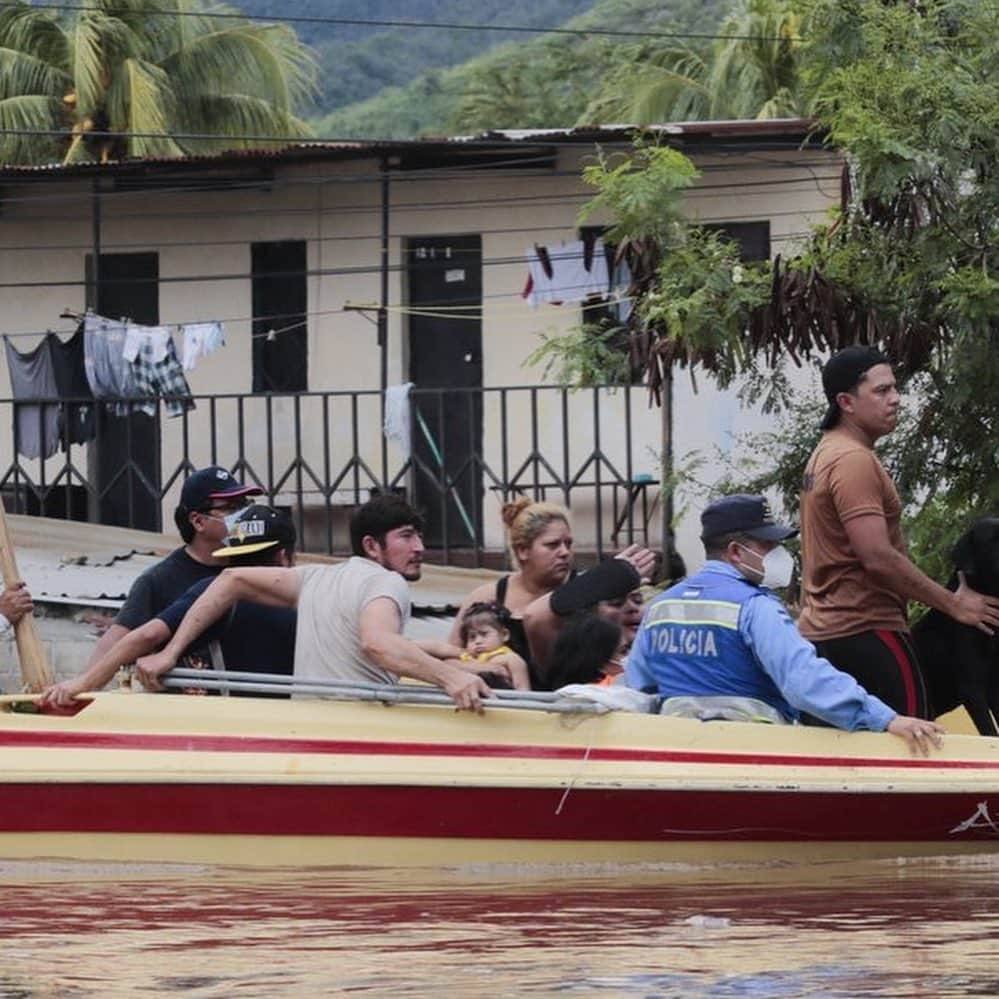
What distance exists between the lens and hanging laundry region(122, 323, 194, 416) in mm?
17828

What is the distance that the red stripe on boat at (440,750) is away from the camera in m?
7.70

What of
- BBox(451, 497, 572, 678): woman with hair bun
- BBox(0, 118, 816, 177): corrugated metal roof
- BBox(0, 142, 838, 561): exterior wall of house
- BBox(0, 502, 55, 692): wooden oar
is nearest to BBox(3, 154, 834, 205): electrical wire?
BBox(0, 142, 838, 561): exterior wall of house

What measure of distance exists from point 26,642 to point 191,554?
704 millimetres

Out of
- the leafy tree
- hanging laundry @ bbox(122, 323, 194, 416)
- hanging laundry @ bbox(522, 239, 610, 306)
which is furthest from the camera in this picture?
hanging laundry @ bbox(122, 323, 194, 416)

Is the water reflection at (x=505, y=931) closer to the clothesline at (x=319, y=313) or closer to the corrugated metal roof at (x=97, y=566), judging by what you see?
the corrugated metal roof at (x=97, y=566)

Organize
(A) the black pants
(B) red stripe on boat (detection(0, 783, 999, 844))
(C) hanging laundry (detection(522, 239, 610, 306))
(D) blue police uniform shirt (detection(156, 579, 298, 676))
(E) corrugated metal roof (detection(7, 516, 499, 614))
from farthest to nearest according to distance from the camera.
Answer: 1. (C) hanging laundry (detection(522, 239, 610, 306))
2. (E) corrugated metal roof (detection(7, 516, 499, 614))
3. (D) blue police uniform shirt (detection(156, 579, 298, 676))
4. (A) the black pants
5. (B) red stripe on boat (detection(0, 783, 999, 844))

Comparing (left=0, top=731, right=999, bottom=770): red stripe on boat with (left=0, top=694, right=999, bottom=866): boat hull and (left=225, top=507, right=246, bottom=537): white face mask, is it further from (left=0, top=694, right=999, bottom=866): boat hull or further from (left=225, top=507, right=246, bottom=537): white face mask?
(left=225, top=507, right=246, bottom=537): white face mask

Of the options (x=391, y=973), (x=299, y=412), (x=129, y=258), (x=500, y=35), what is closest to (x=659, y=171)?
(x=391, y=973)

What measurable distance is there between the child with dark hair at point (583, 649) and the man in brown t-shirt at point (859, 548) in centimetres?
70

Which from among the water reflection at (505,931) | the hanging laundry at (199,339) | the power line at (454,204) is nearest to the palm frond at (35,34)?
the power line at (454,204)

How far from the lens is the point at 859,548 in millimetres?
7781

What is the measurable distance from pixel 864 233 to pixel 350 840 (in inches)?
178

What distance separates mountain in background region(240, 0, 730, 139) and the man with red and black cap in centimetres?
2476

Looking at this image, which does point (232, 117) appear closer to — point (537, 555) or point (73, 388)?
point (73, 388)
